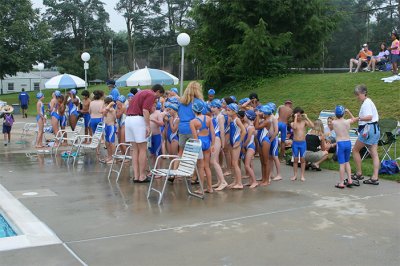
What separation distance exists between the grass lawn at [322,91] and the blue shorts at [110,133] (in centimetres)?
497

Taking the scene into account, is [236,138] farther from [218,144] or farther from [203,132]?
[203,132]

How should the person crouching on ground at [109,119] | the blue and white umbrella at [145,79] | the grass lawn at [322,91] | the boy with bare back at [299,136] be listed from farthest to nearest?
the blue and white umbrella at [145,79]
the grass lawn at [322,91]
the person crouching on ground at [109,119]
the boy with bare back at [299,136]

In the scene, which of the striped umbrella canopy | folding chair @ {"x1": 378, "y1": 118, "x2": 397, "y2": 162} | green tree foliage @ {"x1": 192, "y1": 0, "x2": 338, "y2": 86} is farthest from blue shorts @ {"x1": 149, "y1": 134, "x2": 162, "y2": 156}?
the striped umbrella canopy

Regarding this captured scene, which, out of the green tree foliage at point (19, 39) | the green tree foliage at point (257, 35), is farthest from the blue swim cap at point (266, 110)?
the green tree foliage at point (19, 39)

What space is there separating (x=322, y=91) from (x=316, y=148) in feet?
24.2

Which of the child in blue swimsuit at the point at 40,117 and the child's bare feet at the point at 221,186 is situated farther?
the child in blue swimsuit at the point at 40,117

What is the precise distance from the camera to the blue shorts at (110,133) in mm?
10844

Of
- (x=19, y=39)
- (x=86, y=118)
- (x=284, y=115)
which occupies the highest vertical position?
(x=19, y=39)

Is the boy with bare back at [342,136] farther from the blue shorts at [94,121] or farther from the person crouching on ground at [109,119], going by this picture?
the blue shorts at [94,121]

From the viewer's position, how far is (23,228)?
5727 millimetres

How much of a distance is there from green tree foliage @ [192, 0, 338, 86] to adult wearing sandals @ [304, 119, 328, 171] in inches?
383

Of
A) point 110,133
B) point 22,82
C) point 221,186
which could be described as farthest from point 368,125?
point 22,82

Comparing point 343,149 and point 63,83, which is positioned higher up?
point 63,83

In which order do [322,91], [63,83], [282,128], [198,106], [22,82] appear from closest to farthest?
[198,106]
[282,128]
[322,91]
[63,83]
[22,82]
